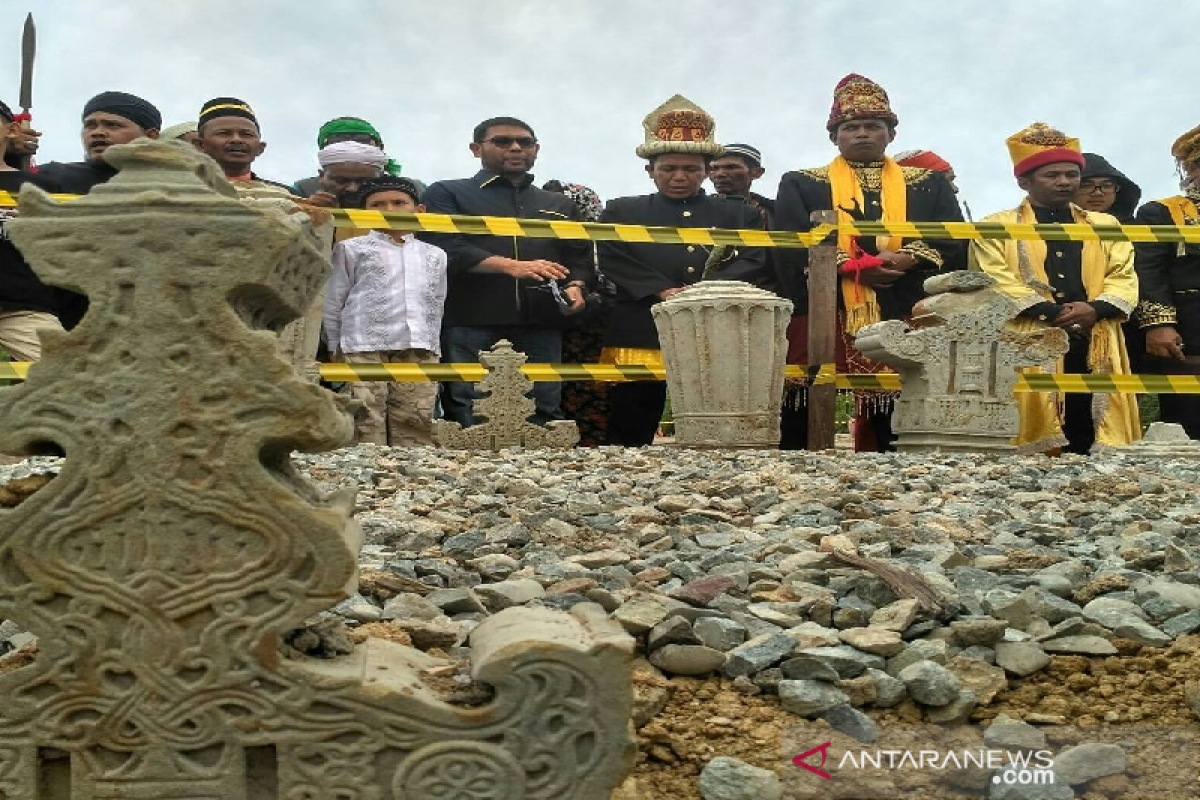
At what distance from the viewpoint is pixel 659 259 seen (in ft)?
25.8

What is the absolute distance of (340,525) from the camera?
1.65 metres

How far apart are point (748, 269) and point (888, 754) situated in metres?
6.11

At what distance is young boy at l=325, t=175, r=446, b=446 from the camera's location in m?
7.00

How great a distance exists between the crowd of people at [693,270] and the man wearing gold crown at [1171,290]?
15mm

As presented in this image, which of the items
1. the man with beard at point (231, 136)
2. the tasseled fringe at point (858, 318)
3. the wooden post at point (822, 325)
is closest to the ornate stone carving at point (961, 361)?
the wooden post at point (822, 325)

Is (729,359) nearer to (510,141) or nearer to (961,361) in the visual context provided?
(961,361)

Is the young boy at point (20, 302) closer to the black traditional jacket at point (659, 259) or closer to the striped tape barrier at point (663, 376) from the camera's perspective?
the striped tape barrier at point (663, 376)

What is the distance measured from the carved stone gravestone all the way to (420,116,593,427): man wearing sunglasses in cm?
575

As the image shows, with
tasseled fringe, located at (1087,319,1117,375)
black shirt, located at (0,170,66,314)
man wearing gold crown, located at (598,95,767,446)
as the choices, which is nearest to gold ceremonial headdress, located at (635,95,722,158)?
man wearing gold crown, located at (598,95,767,446)

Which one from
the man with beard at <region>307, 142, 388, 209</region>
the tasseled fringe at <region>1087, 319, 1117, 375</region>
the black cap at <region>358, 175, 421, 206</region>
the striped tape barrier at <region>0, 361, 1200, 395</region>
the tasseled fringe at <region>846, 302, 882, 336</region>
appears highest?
the man with beard at <region>307, 142, 388, 209</region>

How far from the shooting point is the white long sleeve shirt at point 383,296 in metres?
7.00

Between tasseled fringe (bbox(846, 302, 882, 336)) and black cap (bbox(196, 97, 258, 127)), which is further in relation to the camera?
tasseled fringe (bbox(846, 302, 882, 336))

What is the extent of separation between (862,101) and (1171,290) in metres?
2.87

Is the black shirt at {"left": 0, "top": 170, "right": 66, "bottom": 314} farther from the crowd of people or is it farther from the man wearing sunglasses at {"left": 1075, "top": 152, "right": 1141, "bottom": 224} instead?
the man wearing sunglasses at {"left": 1075, "top": 152, "right": 1141, "bottom": 224}
